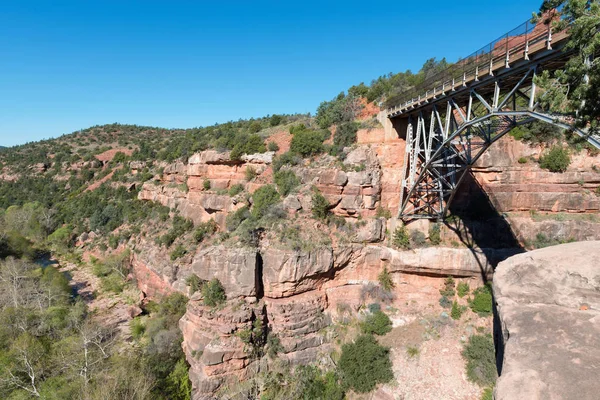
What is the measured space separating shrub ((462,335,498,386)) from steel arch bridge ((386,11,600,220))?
7419 millimetres

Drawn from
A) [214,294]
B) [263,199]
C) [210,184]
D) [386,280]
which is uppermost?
[210,184]

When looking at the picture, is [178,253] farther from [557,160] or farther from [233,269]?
[557,160]

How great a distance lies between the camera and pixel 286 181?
2175 cm

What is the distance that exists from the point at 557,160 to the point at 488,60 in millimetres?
11044

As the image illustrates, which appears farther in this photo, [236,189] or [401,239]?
[236,189]

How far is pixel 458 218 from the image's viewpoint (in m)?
19.2

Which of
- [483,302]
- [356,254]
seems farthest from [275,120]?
[483,302]

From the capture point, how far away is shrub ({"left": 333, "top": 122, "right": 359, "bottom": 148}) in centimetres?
2194

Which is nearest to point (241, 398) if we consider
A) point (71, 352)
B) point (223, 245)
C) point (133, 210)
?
point (223, 245)

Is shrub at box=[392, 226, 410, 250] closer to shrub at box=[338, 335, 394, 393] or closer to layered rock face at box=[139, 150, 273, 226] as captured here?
shrub at box=[338, 335, 394, 393]

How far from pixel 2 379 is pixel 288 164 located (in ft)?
66.0

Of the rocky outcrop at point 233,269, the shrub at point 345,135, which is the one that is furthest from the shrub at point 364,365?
the shrub at point 345,135

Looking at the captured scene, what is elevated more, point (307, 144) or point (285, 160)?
point (307, 144)

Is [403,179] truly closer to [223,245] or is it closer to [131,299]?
[223,245]
